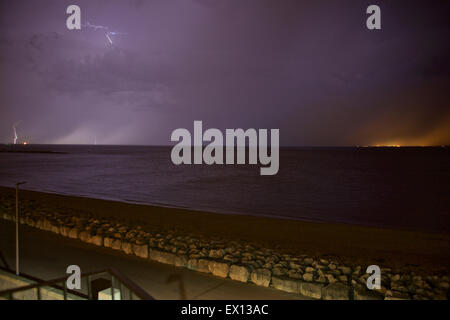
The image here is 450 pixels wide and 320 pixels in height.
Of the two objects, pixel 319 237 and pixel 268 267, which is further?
pixel 319 237

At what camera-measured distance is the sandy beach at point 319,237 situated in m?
10.5

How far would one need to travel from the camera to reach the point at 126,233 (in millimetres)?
10672

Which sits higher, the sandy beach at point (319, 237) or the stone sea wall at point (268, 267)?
the stone sea wall at point (268, 267)

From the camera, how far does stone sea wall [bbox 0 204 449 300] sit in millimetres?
6211

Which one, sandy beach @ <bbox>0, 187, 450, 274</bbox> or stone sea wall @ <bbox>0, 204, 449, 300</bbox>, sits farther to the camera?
sandy beach @ <bbox>0, 187, 450, 274</bbox>

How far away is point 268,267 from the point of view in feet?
24.6

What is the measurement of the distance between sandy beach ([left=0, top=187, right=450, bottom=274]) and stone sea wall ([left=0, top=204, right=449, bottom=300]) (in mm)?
1894

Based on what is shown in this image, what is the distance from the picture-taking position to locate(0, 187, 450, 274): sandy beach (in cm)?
1046

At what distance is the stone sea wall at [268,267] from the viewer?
6.21 m

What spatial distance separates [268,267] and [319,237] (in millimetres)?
6638

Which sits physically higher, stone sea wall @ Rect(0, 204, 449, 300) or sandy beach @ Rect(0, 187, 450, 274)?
stone sea wall @ Rect(0, 204, 449, 300)

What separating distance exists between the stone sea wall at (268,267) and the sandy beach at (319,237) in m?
1.89

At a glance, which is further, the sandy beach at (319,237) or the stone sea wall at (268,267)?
the sandy beach at (319,237)
